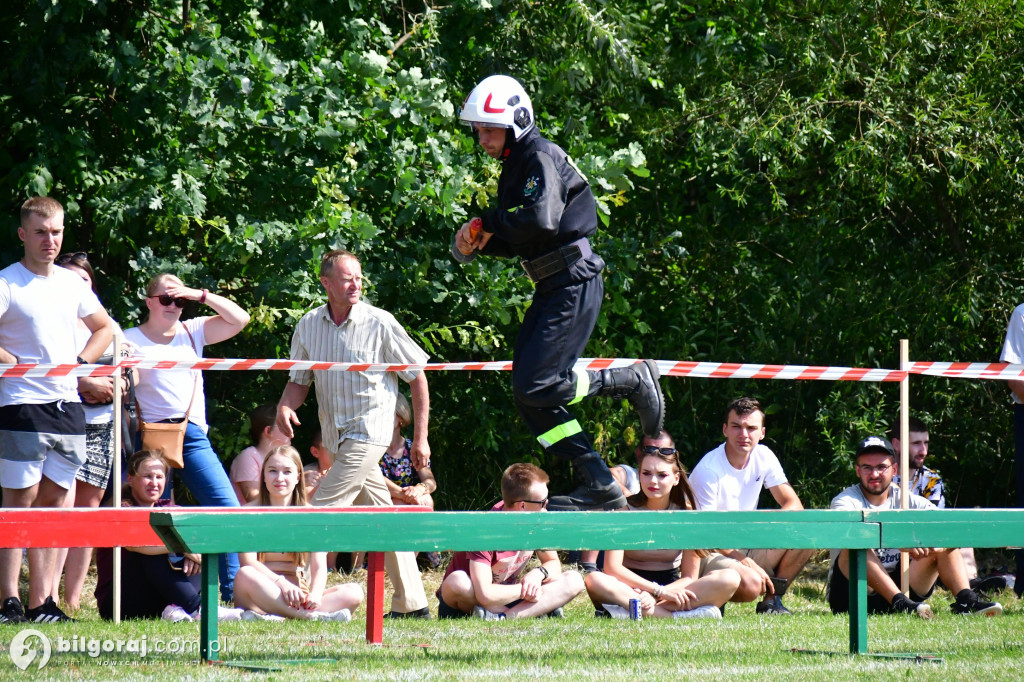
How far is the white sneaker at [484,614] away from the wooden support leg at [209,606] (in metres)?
2.48

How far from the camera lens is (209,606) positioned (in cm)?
537

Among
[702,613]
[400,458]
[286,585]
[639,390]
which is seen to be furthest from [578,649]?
[400,458]

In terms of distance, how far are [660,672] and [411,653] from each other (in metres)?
1.28

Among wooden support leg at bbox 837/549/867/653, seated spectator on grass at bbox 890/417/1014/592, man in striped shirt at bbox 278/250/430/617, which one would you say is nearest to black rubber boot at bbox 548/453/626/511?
wooden support leg at bbox 837/549/867/653

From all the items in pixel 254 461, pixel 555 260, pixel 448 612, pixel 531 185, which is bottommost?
pixel 448 612

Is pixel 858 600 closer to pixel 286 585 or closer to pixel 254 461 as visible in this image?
pixel 286 585

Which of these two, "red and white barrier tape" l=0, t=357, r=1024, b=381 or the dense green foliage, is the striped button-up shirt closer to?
"red and white barrier tape" l=0, t=357, r=1024, b=381

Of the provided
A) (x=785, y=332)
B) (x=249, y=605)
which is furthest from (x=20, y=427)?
(x=785, y=332)

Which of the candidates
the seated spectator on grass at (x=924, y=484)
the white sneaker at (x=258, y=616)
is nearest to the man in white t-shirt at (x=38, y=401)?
the white sneaker at (x=258, y=616)

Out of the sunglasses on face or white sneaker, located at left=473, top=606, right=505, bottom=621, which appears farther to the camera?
the sunglasses on face

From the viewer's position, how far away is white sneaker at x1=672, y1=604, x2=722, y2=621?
25.0ft

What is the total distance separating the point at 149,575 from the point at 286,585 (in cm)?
99

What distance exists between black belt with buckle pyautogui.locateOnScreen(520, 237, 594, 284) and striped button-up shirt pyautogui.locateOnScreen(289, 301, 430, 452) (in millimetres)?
2282

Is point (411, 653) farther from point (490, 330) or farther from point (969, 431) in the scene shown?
point (969, 431)
